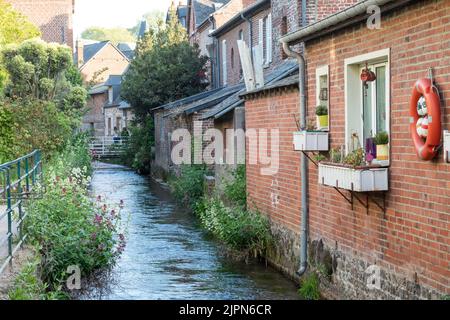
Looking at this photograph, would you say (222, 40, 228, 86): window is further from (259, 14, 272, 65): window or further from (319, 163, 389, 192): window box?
(319, 163, 389, 192): window box

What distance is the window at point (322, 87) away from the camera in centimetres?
1220

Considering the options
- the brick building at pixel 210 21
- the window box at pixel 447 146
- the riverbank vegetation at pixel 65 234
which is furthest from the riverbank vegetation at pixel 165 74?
the window box at pixel 447 146

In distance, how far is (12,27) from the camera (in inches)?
1577

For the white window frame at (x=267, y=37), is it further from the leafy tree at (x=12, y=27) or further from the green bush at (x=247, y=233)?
the leafy tree at (x=12, y=27)

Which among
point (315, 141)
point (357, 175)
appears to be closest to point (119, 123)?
point (315, 141)

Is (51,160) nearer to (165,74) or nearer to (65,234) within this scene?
(65,234)

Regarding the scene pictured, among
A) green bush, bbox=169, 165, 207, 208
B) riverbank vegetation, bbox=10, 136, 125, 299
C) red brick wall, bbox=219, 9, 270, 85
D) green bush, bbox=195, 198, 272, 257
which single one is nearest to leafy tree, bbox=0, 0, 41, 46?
red brick wall, bbox=219, 9, 270, 85

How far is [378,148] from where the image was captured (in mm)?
9969

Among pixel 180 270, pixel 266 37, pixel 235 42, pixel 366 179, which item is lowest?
pixel 180 270

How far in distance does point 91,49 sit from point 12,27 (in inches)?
1781

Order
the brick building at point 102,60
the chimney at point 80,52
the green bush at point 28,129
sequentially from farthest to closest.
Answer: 1. the brick building at point 102,60
2. the chimney at point 80,52
3. the green bush at point 28,129

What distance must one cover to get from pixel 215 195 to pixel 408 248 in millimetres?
11240

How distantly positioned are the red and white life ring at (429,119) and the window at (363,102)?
1.52 meters
